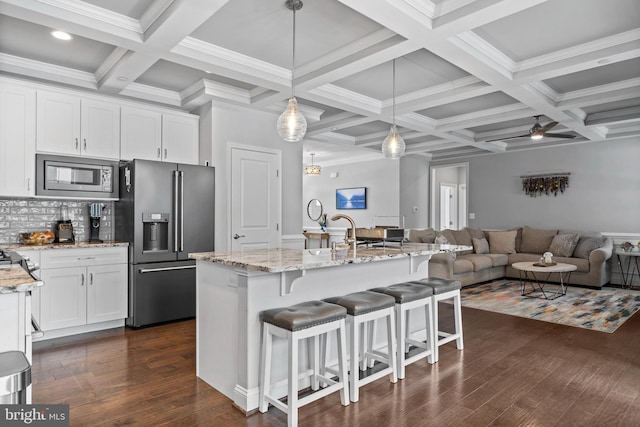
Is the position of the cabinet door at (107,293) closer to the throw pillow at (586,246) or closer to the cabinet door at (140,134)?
the cabinet door at (140,134)

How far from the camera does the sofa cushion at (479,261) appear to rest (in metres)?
6.36

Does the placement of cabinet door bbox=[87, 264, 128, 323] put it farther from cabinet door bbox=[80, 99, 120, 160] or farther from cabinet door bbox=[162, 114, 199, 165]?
cabinet door bbox=[162, 114, 199, 165]

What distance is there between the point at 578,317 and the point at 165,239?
4.64 m

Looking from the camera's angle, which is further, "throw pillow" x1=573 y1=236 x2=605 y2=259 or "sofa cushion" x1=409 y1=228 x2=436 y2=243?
"sofa cushion" x1=409 y1=228 x2=436 y2=243

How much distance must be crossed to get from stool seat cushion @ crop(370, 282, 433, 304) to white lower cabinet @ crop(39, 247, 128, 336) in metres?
2.65

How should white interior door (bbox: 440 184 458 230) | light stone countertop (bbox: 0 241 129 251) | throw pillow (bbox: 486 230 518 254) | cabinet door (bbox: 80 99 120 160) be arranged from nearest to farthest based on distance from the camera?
light stone countertop (bbox: 0 241 129 251), cabinet door (bbox: 80 99 120 160), throw pillow (bbox: 486 230 518 254), white interior door (bbox: 440 184 458 230)

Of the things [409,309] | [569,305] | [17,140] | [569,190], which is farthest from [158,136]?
[569,190]

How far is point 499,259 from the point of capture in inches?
272

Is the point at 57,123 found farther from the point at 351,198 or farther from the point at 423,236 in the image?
the point at 351,198

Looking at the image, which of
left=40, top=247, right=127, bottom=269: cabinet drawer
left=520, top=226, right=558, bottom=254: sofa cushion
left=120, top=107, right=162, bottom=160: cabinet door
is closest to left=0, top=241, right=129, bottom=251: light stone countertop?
left=40, top=247, right=127, bottom=269: cabinet drawer

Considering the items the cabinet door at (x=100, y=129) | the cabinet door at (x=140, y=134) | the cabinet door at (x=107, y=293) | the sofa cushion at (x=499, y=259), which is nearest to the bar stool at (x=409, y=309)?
the cabinet door at (x=107, y=293)

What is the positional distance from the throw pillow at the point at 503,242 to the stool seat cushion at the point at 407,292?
4.83 m

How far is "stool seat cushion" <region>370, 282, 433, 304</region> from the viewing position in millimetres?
2865

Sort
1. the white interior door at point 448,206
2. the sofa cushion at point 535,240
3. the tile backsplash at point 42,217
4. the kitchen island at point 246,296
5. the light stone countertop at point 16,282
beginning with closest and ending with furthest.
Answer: the light stone countertop at point 16,282
the kitchen island at point 246,296
the tile backsplash at point 42,217
the sofa cushion at point 535,240
the white interior door at point 448,206
